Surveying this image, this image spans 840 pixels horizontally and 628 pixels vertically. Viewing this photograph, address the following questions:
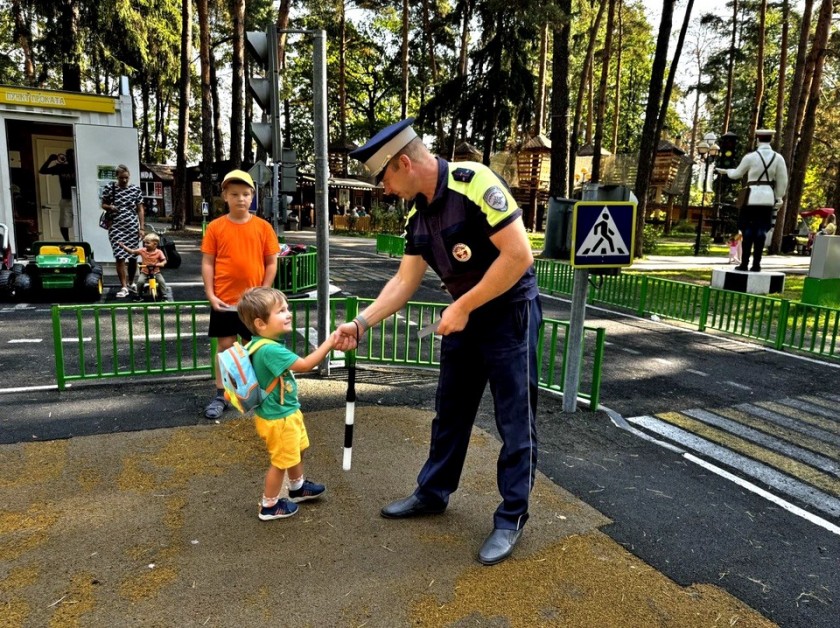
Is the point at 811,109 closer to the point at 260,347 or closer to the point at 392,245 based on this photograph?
the point at 392,245

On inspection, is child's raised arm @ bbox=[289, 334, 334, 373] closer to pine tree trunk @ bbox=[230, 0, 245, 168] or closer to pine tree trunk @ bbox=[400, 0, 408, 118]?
pine tree trunk @ bbox=[230, 0, 245, 168]

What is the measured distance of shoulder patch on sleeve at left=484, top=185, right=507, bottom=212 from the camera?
2658mm

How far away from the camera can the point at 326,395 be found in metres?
5.55

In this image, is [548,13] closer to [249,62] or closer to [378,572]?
[378,572]

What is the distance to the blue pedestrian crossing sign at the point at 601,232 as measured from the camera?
4801mm

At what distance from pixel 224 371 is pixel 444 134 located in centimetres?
3792

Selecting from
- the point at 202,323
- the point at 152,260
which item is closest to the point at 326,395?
the point at 202,323

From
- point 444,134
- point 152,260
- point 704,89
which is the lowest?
point 152,260

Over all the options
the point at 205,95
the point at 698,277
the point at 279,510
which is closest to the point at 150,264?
the point at 279,510

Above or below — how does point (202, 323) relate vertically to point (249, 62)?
below

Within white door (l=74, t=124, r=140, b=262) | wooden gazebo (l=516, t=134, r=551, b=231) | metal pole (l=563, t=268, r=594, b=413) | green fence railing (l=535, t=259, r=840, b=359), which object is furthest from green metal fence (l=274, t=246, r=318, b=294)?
wooden gazebo (l=516, t=134, r=551, b=231)

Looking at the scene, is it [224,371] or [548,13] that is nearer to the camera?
[224,371]

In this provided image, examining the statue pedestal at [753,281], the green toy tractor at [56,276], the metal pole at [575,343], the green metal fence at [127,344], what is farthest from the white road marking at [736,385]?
the green toy tractor at [56,276]

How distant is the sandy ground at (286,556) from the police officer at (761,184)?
11.4 m
